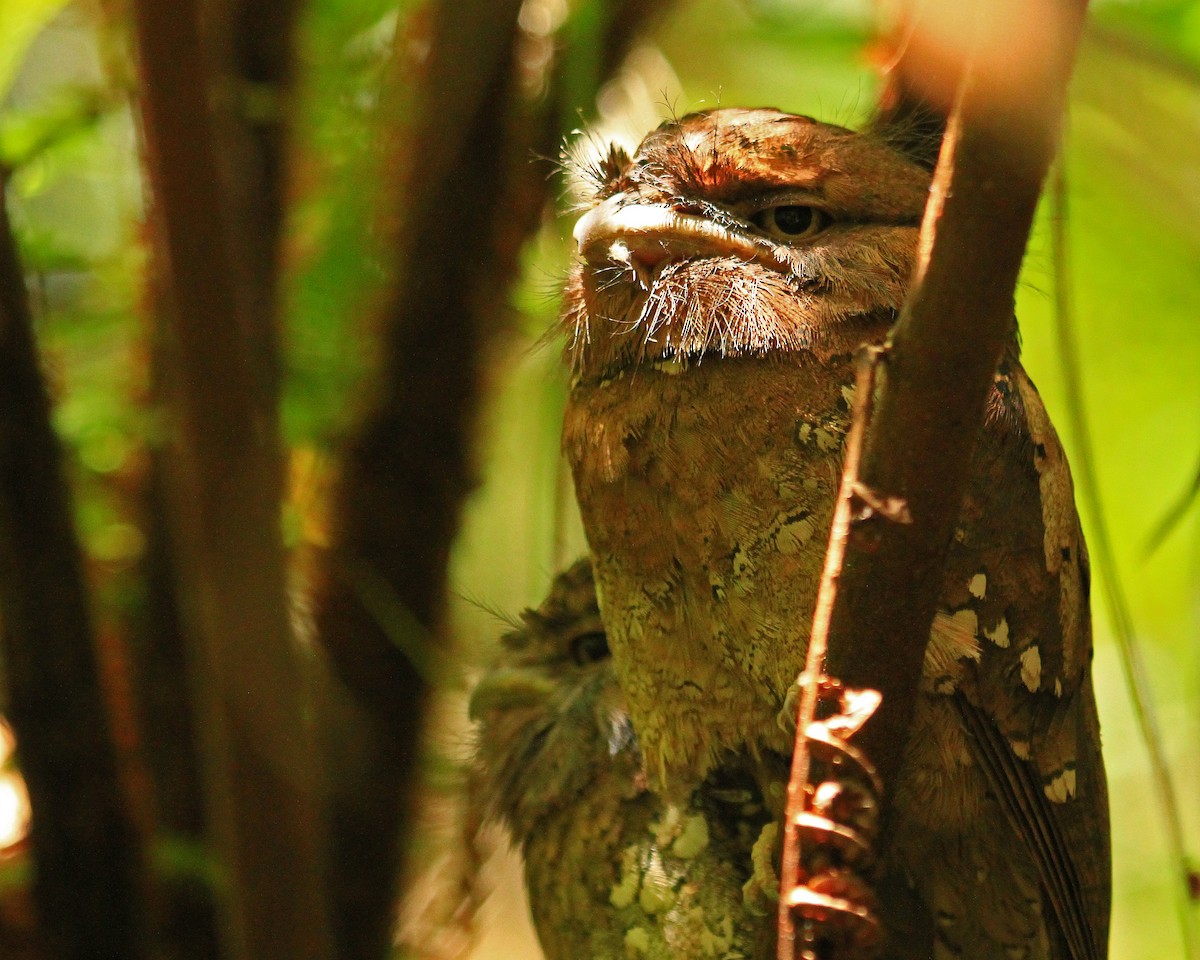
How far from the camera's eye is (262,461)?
172cm

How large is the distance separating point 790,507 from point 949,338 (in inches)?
23.1

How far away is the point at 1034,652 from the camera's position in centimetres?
163

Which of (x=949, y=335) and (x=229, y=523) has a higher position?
(x=949, y=335)

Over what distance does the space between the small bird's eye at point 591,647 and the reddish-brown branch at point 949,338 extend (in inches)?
45.1

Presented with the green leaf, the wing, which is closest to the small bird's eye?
the wing

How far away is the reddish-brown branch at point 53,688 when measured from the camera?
1949mm

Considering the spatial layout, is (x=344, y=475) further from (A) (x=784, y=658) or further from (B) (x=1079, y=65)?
(B) (x=1079, y=65)

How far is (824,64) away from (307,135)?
102 centimetres

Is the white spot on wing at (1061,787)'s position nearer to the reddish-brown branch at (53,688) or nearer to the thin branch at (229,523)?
the thin branch at (229,523)

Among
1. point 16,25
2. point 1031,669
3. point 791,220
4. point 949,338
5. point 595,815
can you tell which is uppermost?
point 16,25

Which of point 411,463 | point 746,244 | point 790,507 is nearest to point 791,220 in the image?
point 746,244

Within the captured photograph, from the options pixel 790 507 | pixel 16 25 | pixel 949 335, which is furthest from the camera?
pixel 16 25

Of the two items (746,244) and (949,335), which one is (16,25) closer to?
(746,244)

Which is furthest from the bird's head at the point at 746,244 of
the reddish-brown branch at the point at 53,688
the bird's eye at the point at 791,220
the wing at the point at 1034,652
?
the reddish-brown branch at the point at 53,688
